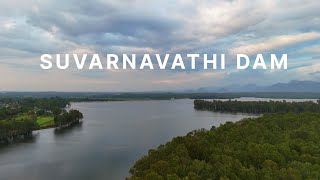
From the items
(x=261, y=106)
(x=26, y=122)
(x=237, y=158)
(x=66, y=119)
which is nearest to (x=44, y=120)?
(x=66, y=119)

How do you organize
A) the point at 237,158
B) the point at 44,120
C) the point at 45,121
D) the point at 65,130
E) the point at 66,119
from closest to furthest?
1. the point at 237,158
2. the point at 65,130
3. the point at 66,119
4. the point at 45,121
5. the point at 44,120

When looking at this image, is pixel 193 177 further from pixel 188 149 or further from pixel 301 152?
pixel 301 152

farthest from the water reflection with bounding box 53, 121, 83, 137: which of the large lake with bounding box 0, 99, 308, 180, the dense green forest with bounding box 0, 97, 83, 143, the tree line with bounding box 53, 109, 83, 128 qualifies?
the dense green forest with bounding box 0, 97, 83, 143

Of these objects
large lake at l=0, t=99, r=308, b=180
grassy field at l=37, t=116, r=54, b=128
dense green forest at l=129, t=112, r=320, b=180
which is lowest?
large lake at l=0, t=99, r=308, b=180

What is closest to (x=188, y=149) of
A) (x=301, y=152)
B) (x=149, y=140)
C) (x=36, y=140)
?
(x=301, y=152)

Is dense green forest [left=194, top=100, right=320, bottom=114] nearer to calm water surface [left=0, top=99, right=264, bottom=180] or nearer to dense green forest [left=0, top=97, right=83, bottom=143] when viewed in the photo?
calm water surface [left=0, top=99, right=264, bottom=180]

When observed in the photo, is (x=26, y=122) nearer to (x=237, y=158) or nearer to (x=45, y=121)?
(x=45, y=121)

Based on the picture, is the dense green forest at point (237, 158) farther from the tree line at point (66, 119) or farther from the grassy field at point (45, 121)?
the grassy field at point (45, 121)
